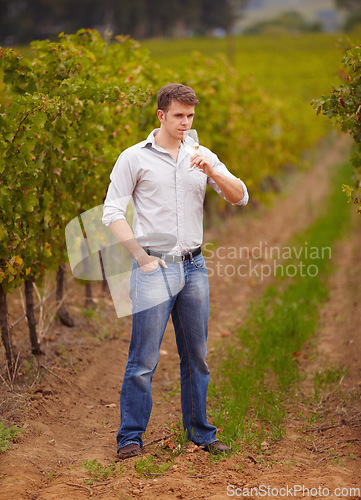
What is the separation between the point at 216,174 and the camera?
125 inches

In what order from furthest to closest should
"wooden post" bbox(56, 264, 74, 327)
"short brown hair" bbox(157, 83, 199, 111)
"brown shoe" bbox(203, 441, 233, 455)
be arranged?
"wooden post" bbox(56, 264, 74, 327) → "brown shoe" bbox(203, 441, 233, 455) → "short brown hair" bbox(157, 83, 199, 111)

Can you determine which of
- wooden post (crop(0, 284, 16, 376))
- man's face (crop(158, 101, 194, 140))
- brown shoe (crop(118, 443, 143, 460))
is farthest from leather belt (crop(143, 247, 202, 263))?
wooden post (crop(0, 284, 16, 376))

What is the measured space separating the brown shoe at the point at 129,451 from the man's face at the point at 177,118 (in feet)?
5.94

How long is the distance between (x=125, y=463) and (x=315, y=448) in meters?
1.25

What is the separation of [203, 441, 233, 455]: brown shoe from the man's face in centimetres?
186

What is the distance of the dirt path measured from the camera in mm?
3203

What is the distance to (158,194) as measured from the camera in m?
3.28

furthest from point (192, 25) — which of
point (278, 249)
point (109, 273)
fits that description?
point (109, 273)

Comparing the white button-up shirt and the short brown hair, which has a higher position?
the short brown hair

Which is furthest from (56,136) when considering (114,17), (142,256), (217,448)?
(114,17)

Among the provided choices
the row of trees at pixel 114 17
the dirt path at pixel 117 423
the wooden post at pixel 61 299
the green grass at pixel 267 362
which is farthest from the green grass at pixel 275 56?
the wooden post at pixel 61 299

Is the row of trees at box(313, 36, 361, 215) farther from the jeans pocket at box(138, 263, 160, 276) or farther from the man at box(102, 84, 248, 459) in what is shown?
the jeans pocket at box(138, 263, 160, 276)

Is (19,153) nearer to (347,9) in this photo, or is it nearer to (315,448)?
(315,448)

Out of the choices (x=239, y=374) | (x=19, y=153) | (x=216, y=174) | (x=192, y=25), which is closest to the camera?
(x=216, y=174)
